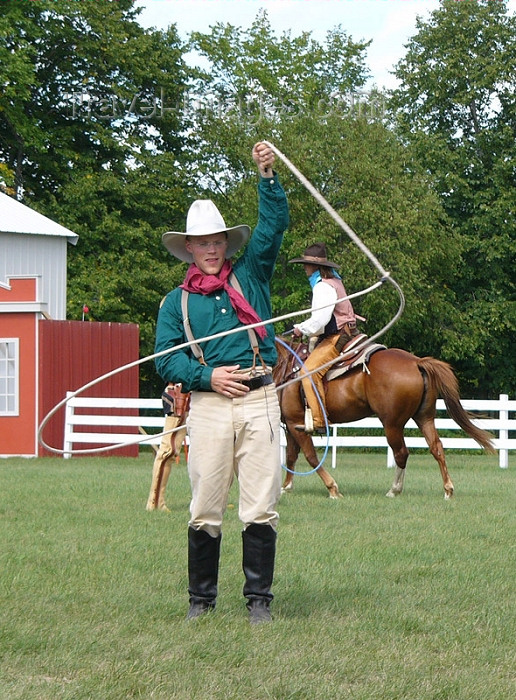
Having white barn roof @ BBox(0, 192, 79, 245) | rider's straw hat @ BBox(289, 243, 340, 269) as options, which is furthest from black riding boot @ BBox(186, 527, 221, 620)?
white barn roof @ BBox(0, 192, 79, 245)

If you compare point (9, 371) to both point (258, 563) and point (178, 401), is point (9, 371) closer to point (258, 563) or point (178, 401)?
point (178, 401)

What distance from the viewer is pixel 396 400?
12656 millimetres

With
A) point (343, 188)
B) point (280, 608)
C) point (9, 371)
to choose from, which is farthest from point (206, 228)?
point (343, 188)

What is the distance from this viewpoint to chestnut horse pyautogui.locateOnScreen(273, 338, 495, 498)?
12570 mm

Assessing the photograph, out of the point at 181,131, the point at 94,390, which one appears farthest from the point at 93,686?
the point at 181,131

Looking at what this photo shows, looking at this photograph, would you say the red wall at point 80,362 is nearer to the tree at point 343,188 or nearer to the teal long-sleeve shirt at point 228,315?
the tree at point 343,188

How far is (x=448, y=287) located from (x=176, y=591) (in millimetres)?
33083

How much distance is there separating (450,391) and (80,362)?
488 inches

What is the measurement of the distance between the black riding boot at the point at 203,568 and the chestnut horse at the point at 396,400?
249 inches

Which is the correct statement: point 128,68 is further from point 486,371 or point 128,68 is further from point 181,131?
point 486,371

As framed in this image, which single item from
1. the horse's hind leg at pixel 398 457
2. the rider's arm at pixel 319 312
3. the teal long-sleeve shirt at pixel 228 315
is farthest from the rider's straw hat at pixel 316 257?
the teal long-sleeve shirt at pixel 228 315

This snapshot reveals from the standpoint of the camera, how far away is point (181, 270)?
3647cm

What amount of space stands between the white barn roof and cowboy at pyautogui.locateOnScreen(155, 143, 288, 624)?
2676cm

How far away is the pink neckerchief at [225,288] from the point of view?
5.93 meters
